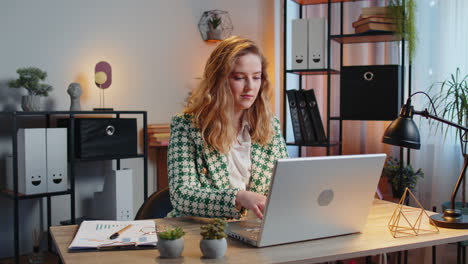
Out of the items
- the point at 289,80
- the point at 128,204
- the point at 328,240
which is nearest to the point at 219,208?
the point at 328,240

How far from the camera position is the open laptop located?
1268 mm

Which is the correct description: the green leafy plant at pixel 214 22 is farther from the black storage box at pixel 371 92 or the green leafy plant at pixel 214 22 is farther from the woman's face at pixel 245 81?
the woman's face at pixel 245 81

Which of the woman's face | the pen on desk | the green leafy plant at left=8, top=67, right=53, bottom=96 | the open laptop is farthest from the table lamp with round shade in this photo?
the open laptop

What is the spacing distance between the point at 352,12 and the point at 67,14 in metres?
2.05

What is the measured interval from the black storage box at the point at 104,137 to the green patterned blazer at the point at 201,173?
1237mm

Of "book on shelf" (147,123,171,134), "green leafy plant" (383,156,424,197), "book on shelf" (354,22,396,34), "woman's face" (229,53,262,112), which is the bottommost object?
"green leafy plant" (383,156,424,197)

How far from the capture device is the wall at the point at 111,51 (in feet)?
9.87

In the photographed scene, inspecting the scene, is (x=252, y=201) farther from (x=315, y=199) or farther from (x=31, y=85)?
(x=31, y=85)

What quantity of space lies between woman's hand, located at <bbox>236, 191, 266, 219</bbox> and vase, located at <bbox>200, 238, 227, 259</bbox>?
0.96 ft

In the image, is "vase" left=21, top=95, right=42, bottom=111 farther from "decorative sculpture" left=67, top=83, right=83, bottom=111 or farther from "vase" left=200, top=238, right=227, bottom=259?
"vase" left=200, top=238, right=227, bottom=259

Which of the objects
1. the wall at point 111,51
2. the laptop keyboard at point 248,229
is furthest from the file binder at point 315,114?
the laptop keyboard at point 248,229

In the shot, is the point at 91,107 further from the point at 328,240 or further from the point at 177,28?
the point at 328,240

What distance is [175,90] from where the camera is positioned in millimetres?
3752

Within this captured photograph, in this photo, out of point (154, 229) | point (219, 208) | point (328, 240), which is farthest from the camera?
point (219, 208)
